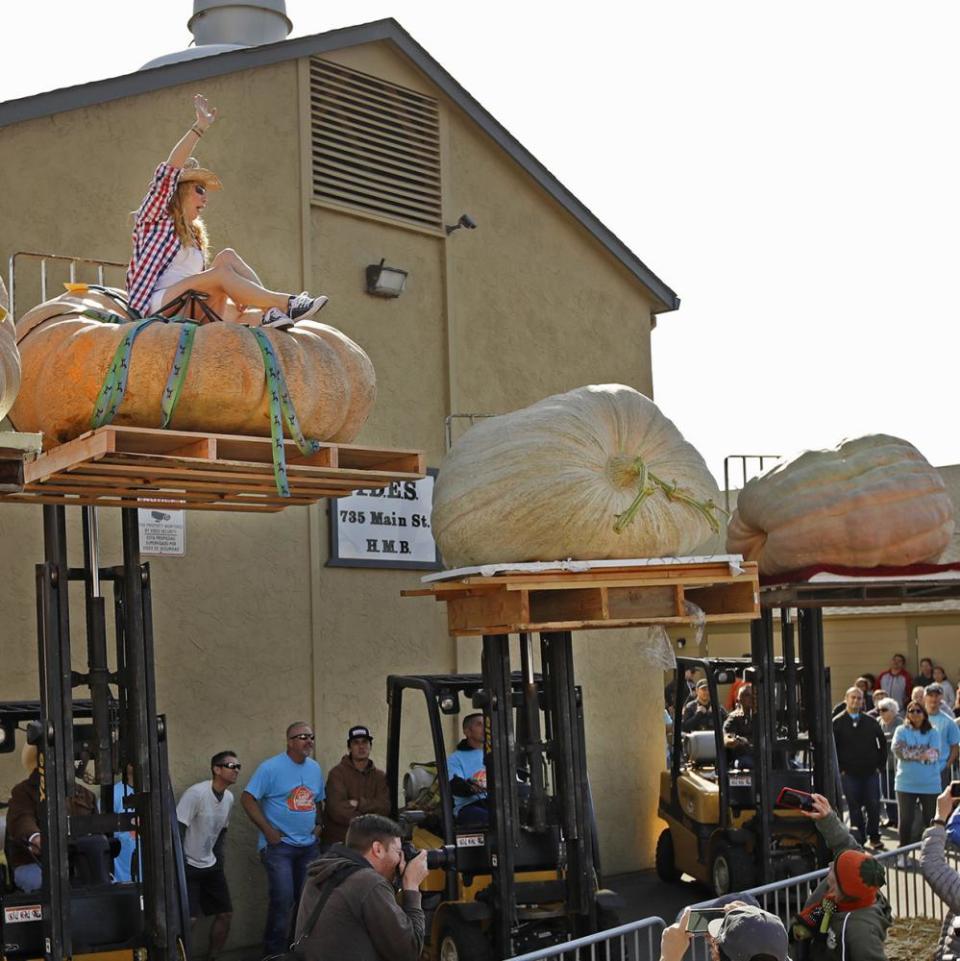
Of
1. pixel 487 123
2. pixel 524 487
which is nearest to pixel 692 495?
pixel 524 487

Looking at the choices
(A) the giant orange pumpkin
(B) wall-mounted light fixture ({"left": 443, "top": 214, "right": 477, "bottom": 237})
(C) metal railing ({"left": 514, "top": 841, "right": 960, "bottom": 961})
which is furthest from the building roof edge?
(C) metal railing ({"left": 514, "top": 841, "right": 960, "bottom": 961})

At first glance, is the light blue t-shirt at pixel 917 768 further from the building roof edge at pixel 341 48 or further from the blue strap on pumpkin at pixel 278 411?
the blue strap on pumpkin at pixel 278 411

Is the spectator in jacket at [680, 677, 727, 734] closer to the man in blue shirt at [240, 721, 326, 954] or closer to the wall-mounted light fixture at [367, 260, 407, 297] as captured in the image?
the wall-mounted light fixture at [367, 260, 407, 297]

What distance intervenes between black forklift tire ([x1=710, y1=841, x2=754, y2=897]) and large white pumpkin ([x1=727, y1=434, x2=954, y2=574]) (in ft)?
9.50

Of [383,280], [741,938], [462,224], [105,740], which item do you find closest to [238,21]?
[462,224]

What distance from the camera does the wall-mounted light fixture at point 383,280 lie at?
46.6 feet

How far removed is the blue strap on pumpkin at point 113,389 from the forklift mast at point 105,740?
3.64 feet

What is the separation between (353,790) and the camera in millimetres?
11953

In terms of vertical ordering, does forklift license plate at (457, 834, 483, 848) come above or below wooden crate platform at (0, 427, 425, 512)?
below

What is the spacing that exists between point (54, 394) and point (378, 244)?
269 inches

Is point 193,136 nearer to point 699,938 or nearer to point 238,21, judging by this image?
point 699,938

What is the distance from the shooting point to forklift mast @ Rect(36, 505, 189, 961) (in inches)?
329

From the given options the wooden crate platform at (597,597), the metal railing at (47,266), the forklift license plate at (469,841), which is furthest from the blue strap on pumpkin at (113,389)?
the forklift license plate at (469,841)

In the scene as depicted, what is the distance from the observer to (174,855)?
9039mm
